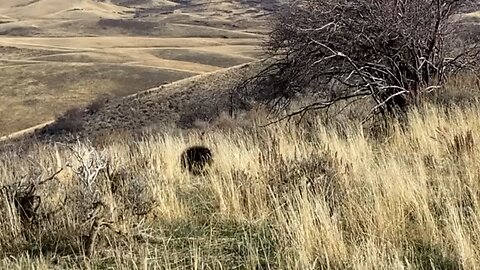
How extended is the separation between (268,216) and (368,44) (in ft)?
16.1

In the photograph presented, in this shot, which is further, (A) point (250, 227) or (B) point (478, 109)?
(B) point (478, 109)

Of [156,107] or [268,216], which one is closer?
[268,216]

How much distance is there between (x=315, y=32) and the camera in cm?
889

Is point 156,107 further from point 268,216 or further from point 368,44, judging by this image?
point 268,216

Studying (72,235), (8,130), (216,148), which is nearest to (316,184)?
(72,235)

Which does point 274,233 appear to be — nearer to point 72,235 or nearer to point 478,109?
point 72,235

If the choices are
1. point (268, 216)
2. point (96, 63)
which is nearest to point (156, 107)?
point (268, 216)

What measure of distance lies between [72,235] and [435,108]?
221 inches

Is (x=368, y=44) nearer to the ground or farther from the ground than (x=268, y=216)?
farther from the ground

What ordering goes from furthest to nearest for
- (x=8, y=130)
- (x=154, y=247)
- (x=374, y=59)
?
(x=8, y=130)
(x=374, y=59)
(x=154, y=247)

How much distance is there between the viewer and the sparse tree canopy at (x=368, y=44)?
8.82 metres

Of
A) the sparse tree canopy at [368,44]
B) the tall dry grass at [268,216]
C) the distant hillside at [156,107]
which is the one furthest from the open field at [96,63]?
the tall dry grass at [268,216]

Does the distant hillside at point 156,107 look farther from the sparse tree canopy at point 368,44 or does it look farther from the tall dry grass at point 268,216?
the tall dry grass at point 268,216

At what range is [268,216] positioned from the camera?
4.98 m
